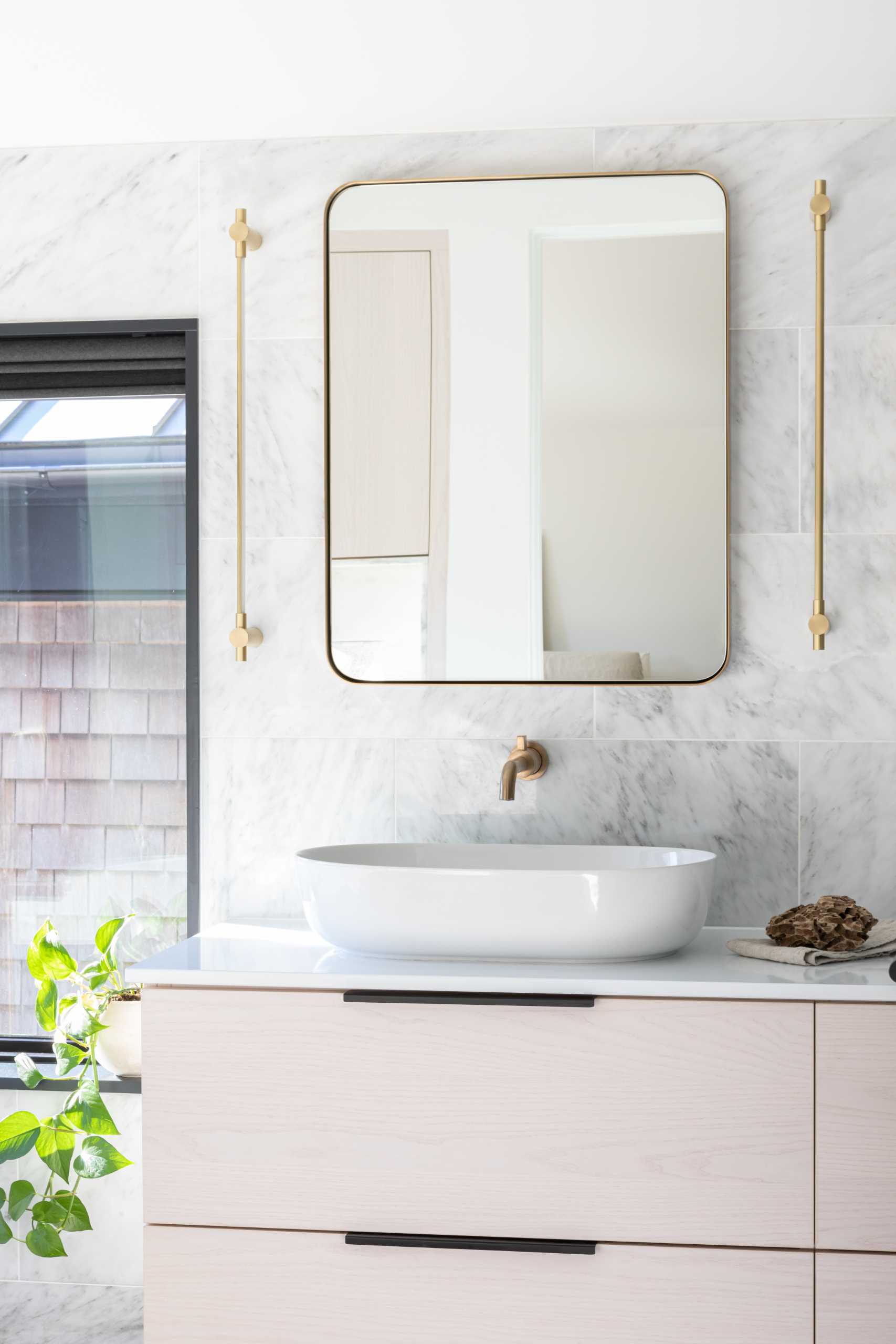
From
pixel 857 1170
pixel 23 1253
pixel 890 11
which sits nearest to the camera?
pixel 857 1170

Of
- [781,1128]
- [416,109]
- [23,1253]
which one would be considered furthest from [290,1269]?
[416,109]

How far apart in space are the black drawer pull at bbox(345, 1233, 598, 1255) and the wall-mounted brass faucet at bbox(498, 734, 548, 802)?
613 millimetres

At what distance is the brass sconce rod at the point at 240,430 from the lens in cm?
194

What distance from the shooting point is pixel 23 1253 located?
2.02 metres

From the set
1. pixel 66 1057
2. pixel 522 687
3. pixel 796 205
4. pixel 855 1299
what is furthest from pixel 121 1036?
pixel 796 205

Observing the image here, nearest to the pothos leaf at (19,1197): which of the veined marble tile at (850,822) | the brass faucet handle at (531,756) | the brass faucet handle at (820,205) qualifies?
the brass faucet handle at (531,756)

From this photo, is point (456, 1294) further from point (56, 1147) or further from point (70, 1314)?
point (70, 1314)

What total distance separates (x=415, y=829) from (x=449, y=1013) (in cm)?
52

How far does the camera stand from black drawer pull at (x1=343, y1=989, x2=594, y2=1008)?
1.41m

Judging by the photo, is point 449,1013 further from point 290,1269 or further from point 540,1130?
point 290,1269

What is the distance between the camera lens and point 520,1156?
142 cm

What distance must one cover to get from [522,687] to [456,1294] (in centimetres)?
90

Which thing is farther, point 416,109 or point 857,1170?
point 416,109

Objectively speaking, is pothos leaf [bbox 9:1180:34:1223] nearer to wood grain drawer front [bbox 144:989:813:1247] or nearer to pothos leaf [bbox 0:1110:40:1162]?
pothos leaf [bbox 0:1110:40:1162]
